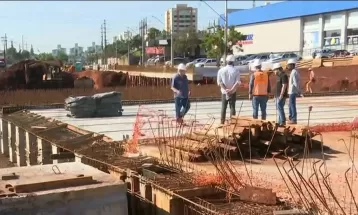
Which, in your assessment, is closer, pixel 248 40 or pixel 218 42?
pixel 218 42

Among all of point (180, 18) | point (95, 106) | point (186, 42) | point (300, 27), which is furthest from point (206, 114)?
point (180, 18)

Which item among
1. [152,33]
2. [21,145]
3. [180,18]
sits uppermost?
[180,18]

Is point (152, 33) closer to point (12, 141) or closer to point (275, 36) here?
point (275, 36)

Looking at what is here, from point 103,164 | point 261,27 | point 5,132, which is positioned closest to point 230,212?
point 103,164

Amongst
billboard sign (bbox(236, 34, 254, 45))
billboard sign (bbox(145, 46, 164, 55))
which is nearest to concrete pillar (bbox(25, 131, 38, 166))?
billboard sign (bbox(236, 34, 254, 45))

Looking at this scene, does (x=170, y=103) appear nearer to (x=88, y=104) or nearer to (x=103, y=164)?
(x=88, y=104)

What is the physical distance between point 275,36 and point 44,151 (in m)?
61.2

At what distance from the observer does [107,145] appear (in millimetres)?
8094

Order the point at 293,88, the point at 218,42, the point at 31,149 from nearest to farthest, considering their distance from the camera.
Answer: the point at 31,149, the point at 293,88, the point at 218,42

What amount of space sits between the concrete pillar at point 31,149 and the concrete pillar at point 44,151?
485mm

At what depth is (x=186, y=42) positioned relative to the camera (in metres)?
80.4

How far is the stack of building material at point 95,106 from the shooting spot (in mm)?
14414

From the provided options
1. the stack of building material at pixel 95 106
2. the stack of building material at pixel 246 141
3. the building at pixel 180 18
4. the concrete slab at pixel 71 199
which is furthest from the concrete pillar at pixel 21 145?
the building at pixel 180 18

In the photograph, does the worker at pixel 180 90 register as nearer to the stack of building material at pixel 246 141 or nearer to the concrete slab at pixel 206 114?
the concrete slab at pixel 206 114
